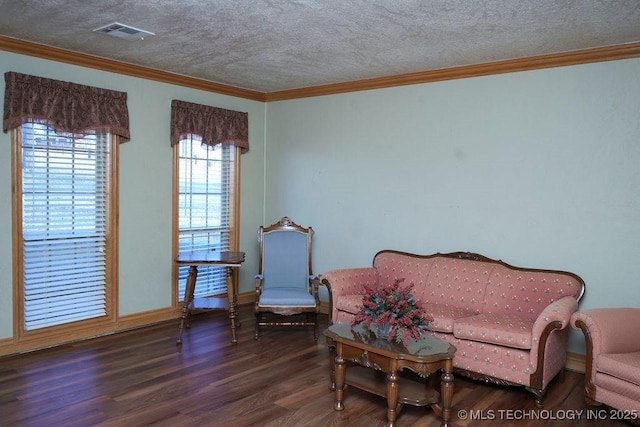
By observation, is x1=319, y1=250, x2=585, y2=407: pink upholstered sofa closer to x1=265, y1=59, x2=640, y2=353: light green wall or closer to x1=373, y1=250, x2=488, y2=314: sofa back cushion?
x1=373, y1=250, x2=488, y2=314: sofa back cushion

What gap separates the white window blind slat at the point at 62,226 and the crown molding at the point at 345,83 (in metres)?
0.67

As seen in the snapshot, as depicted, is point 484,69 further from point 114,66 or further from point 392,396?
point 114,66

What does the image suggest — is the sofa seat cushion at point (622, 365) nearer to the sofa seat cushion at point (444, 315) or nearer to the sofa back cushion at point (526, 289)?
the sofa back cushion at point (526, 289)

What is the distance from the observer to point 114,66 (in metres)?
4.86

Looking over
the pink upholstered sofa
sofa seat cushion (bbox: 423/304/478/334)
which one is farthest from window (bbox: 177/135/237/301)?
sofa seat cushion (bbox: 423/304/478/334)

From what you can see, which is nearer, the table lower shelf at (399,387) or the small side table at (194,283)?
the table lower shelf at (399,387)

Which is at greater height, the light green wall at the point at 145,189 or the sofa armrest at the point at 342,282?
the light green wall at the point at 145,189

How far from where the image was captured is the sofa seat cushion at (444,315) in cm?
398

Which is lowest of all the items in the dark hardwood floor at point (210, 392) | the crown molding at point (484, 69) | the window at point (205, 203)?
the dark hardwood floor at point (210, 392)

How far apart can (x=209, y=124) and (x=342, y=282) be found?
2.42 m

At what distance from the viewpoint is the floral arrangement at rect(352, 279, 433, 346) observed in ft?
10.7

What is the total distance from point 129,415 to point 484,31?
12.0 feet

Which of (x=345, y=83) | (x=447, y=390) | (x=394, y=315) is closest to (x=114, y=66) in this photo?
(x=345, y=83)
